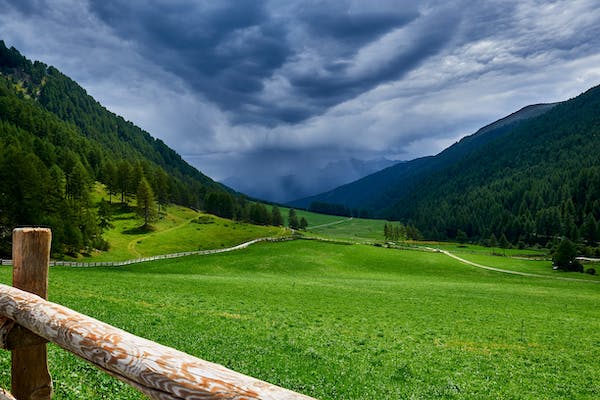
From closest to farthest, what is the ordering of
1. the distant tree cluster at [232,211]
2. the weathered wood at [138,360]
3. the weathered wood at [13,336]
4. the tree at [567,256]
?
the weathered wood at [138,360] < the weathered wood at [13,336] < the tree at [567,256] < the distant tree cluster at [232,211]

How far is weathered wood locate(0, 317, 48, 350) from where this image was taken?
5262mm

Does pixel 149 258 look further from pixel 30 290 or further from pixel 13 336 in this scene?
pixel 13 336

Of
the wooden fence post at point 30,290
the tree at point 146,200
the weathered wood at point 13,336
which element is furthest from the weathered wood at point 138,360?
the tree at point 146,200

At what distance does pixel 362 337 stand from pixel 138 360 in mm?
19773

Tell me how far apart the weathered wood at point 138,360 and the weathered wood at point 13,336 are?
0.85ft

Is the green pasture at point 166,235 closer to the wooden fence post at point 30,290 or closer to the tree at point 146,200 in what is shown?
the tree at point 146,200

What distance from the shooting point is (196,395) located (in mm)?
2828

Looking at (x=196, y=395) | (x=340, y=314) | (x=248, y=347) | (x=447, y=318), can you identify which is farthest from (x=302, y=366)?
(x=447, y=318)

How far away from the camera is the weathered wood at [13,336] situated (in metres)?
5.26

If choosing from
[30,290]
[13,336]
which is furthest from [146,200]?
[13,336]

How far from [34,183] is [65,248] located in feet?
39.3

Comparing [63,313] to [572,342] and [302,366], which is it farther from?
[572,342]

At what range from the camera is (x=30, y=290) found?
5.69 metres

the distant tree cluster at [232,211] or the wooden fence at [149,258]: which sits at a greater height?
the distant tree cluster at [232,211]
